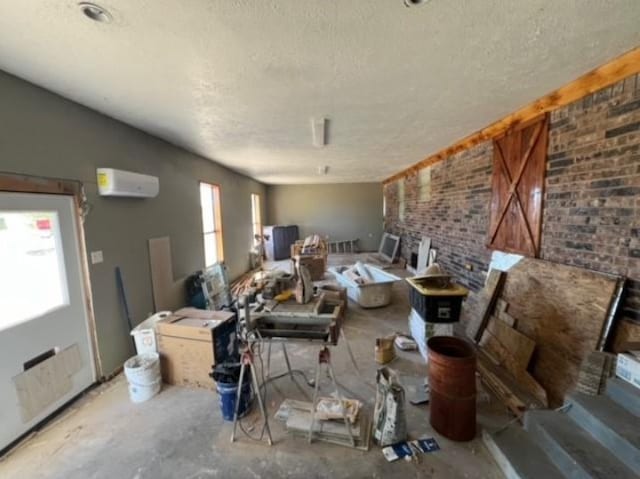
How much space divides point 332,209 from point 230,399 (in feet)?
28.8

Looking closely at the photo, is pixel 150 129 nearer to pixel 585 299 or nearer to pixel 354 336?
pixel 354 336

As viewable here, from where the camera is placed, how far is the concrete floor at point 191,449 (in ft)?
→ 5.86

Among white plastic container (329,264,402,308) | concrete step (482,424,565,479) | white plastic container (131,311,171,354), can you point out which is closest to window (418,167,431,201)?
white plastic container (329,264,402,308)

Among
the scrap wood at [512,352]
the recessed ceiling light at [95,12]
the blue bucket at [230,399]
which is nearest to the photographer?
the recessed ceiling light at [95,12]

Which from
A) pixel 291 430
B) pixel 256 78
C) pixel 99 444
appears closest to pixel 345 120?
pixel 256 78

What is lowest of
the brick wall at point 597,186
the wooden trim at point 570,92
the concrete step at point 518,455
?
the concrete step at point 518,455

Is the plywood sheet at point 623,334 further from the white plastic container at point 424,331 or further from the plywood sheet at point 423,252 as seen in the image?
the plywood sheet at point 423,252

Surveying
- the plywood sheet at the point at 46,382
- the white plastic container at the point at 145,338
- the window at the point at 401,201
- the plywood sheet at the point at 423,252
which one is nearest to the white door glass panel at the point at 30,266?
the plywood sheet at the point at 46,382

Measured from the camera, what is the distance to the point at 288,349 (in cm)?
345

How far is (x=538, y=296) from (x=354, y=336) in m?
2.07

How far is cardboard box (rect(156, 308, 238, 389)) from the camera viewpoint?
101 inches

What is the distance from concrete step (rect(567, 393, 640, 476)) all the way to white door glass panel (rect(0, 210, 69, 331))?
3.85m

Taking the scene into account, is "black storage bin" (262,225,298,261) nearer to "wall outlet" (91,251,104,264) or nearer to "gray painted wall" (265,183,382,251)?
"gray painted wall" (265,183,382,251)

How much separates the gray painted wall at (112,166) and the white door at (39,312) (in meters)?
0.19
